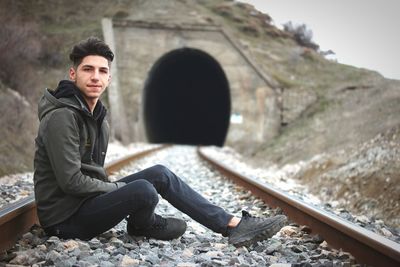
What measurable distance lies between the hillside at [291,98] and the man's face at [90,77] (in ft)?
11.7

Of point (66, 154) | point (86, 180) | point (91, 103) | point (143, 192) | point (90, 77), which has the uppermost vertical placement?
point (90, 77)

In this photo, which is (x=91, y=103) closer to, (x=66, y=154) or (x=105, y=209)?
(x=66, y=154)

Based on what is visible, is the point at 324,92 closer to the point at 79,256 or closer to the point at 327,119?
the point at 327,119

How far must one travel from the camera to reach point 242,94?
2070 centimetres

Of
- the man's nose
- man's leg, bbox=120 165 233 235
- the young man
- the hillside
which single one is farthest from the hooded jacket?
the hillside

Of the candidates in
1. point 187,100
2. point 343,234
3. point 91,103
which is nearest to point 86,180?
point 91,103

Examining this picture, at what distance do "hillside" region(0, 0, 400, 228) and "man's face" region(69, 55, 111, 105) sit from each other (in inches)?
140

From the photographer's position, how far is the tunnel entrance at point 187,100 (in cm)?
2353

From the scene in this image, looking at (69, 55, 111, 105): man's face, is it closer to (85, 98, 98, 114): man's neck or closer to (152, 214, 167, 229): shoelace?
(85, 98, 98, 114): man's neck

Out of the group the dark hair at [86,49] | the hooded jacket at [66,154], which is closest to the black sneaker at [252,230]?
the hooded jacket at [66,154]

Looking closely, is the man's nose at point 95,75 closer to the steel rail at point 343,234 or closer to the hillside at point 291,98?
the steel rail at point 343,234

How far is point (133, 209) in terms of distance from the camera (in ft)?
11.6

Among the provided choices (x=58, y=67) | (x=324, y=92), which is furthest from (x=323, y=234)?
(x=58, y=67)

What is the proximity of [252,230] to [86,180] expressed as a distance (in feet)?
4.30
